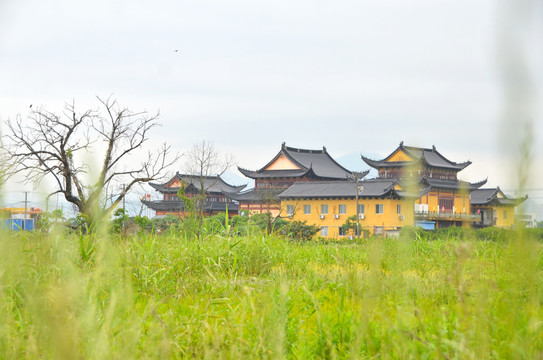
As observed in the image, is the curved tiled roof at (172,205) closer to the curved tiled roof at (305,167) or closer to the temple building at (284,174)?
the temple building at (284,174)

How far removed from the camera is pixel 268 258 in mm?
5543

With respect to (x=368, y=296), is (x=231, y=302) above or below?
below

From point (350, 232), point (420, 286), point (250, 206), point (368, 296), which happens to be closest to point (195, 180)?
point (250, 206)

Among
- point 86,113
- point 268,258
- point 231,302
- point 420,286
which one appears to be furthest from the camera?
point 86,113

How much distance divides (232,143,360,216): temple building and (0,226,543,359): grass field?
32.0 m

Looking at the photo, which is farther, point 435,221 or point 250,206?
point 250,206

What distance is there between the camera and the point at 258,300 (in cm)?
299

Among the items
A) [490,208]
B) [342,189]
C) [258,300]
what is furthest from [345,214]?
[258,300]

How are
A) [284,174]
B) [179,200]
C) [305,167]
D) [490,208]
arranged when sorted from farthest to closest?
[179,200] < [284,174] < [305,167] < [490,208]

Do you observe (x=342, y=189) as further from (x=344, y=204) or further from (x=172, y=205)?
(x=172, y=205)

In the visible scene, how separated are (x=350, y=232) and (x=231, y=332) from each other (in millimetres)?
29674

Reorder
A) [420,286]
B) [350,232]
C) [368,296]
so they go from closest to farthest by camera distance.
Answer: [368,296] → [420,286] → [350,232]

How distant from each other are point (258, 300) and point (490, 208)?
3986cm

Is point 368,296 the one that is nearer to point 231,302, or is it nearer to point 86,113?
point 231,302
